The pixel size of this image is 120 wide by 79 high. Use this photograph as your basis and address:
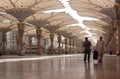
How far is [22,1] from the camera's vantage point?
49031 mm

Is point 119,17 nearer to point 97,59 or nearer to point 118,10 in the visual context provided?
point 118,10

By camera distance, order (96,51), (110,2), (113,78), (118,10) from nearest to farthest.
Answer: (113,78) < (96,51) < (118,10) < (110,2)

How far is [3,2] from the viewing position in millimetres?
49375

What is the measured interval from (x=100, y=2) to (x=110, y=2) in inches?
97.3

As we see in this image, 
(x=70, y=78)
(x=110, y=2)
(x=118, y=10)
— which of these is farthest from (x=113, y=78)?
(x=110, y=2)

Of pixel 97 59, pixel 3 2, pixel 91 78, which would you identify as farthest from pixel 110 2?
pixel 91 78

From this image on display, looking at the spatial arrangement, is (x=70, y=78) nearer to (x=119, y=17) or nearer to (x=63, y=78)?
(x=63, y=78)

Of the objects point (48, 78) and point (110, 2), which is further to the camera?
point (110, 2)

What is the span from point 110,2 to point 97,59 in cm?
2846

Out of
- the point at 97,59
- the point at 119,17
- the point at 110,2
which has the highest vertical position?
the point at 110,2

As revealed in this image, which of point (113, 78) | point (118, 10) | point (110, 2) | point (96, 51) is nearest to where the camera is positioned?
point (113, 78)

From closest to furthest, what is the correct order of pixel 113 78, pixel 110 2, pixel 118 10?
pixel 113 78
pixel 118 10
pixel 110 2

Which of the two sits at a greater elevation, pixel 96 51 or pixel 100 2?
pixel 100 2

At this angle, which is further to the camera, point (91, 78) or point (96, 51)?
point (96, 51)
